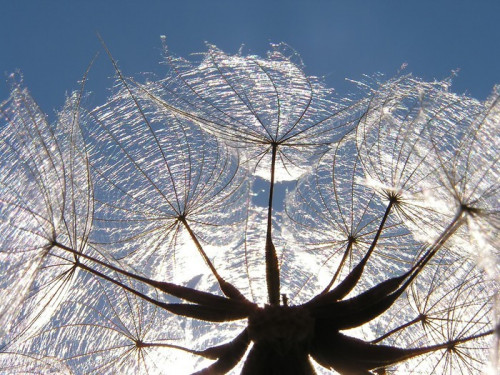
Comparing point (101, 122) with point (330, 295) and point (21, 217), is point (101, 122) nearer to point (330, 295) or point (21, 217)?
point (21, 217)

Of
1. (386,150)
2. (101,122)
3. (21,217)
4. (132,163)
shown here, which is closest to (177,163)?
(132,163)

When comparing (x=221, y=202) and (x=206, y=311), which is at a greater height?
(x=221, y=202)

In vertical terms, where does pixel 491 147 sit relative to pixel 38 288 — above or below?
above

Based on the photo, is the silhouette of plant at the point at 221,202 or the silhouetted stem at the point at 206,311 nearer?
the silhouetted stem at the point at 206,311

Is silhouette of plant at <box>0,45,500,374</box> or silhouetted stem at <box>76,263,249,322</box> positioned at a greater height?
silhouette of plant at <box>0,45,500,374</box>

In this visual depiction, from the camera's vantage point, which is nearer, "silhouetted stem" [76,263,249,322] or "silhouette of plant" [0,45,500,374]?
"silhouetted stem" [76,263,249,322]

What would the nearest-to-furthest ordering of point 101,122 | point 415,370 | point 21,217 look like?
point 21,217 < point 415,370 < point 101,122

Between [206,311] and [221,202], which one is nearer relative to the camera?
[206,311]

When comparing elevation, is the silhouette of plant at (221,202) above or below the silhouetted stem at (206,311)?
above
